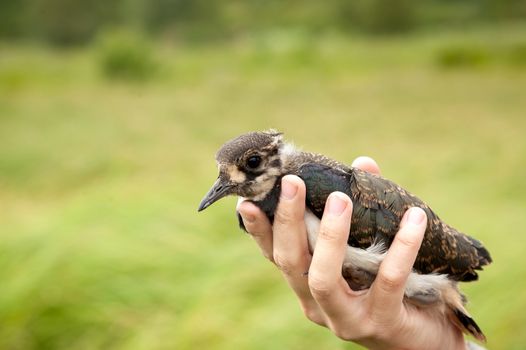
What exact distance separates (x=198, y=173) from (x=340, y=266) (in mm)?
7897

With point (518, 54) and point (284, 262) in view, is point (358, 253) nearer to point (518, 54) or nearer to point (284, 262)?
point (284, 262)

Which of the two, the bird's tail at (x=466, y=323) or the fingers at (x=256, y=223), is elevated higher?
the fingers at (x=256, y=223)

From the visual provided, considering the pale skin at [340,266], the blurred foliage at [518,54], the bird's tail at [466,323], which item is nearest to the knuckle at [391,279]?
the pale skin at [340,266]

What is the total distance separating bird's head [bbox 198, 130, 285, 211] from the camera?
2797 millimetres

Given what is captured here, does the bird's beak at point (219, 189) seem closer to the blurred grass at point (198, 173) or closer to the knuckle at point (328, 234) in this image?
the knuckle at point (328, 234)

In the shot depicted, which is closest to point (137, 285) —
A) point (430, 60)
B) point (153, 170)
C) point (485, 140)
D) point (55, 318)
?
point (55, 318)

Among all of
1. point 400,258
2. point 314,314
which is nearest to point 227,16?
point 314,314

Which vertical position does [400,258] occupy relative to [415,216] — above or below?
below

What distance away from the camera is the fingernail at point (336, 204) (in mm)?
2445

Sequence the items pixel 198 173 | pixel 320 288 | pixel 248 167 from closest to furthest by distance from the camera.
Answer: pixel 320 288
pixel 248 167
pixel 198 173

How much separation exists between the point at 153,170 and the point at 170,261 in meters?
4.89

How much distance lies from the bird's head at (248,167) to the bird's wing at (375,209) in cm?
15

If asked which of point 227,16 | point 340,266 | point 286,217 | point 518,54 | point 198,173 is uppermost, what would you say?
point 518,54

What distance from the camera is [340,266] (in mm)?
2535
